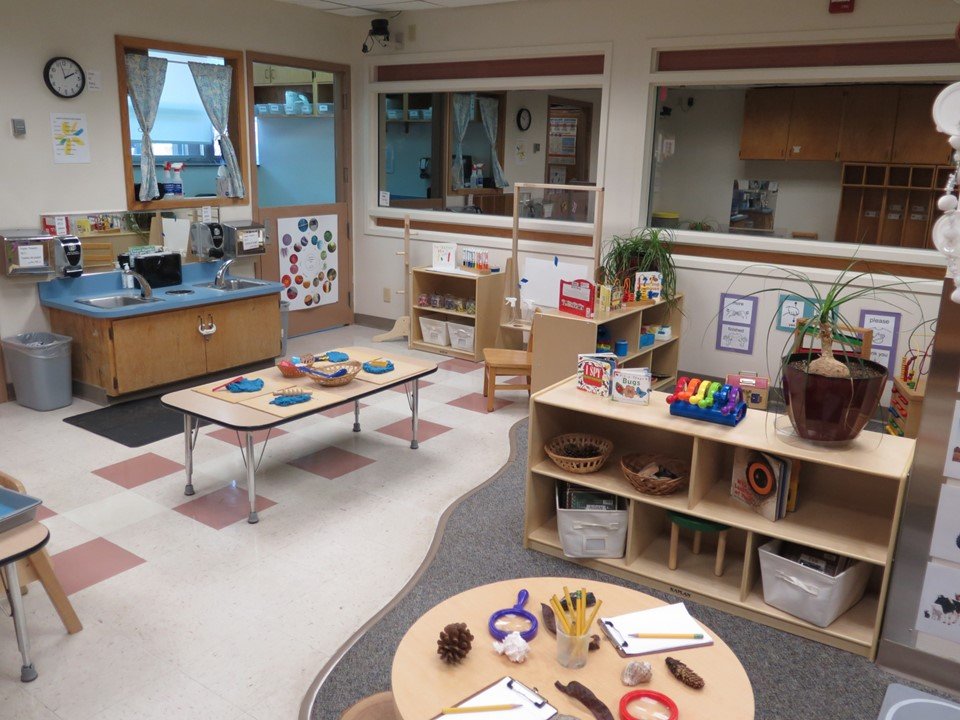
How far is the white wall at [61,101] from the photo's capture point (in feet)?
16.2

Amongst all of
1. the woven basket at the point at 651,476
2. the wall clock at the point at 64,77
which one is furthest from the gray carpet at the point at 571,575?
the wall clock at the point at 64,77

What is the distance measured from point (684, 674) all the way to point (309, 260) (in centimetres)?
584

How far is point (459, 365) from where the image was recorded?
6418 mm

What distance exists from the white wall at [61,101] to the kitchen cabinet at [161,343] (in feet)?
1.49

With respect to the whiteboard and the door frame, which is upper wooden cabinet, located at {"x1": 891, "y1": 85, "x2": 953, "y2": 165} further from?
the door frame

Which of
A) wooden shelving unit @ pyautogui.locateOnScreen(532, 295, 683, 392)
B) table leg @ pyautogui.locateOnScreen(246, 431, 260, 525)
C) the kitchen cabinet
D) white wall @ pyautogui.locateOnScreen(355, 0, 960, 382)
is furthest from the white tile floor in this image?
white wall @ pyautogui.locateOnScreen(355, 0, 960, 382)

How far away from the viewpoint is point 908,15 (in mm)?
4770

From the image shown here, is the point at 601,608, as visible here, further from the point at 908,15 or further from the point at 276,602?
the point at 908,15

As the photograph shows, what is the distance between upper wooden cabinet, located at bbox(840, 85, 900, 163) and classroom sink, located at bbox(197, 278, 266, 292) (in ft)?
17.1

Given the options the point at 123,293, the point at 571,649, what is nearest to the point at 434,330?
the point at 123,293

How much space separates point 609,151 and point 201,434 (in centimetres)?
353

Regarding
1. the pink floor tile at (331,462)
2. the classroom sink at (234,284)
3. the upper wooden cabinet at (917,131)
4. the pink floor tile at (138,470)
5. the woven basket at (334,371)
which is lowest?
the pink floor tile at (138,470)

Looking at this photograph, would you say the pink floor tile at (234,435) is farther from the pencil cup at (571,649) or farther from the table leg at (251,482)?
the pencil cup at (571,649)

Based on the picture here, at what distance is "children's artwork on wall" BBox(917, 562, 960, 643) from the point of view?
2.55 m
